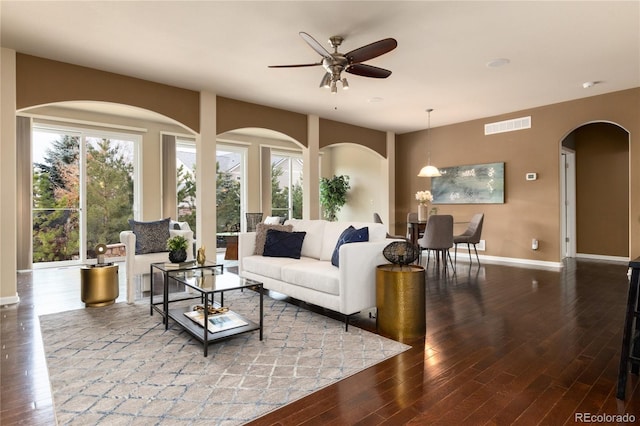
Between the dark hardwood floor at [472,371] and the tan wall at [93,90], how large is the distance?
246cm

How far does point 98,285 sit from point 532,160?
707 cm

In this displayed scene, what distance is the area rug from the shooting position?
192 centimetres

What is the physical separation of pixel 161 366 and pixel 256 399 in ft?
2.72

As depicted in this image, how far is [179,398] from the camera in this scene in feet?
6.66

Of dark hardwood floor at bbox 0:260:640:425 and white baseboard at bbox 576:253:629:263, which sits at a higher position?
white baseboard at bbox 576:253:629:263

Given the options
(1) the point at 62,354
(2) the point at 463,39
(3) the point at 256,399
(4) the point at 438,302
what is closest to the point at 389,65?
(2) the point at 463,39

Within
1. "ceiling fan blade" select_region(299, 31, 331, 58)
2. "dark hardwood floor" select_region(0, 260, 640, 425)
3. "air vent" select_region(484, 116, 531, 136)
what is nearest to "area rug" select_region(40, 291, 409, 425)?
"dark hardwood floor" select_region(0, 260, 640, 425)

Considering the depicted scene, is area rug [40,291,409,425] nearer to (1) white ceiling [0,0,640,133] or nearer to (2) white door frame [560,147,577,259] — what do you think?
(1) white ceiling [0,0,640,133]

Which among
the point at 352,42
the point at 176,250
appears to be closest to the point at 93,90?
the point at 176,250

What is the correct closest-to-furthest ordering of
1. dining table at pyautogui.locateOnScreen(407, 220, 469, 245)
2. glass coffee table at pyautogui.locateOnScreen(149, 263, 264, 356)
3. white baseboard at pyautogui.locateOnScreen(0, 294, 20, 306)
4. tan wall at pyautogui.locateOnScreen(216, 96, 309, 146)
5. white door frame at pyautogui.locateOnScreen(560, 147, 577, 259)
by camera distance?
glass coffee table at pyautogui.locateOnScreen(149, 263, 264, 356)
white baseboard at pyautogui.locateOnScreen(0, 294, 20, 306)
tan wall at pyautogui.locateOnScreen(216, 96, 309, 146)
dining table at pyautogui.locateOnScreen(407, 220, 469, 245)
white door frame at pyautogui.locateOnScreen(560, 147, 577, 259)

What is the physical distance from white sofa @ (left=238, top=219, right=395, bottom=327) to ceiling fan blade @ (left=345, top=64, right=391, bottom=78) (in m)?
1.59

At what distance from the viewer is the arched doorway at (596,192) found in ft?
22.4

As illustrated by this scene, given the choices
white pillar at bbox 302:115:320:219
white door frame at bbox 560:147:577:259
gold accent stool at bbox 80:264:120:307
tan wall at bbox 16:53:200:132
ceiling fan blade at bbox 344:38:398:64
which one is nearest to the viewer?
ceiling fan blade at bbox 344:38:398:64

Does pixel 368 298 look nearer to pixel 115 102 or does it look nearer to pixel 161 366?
pixel 161 366
